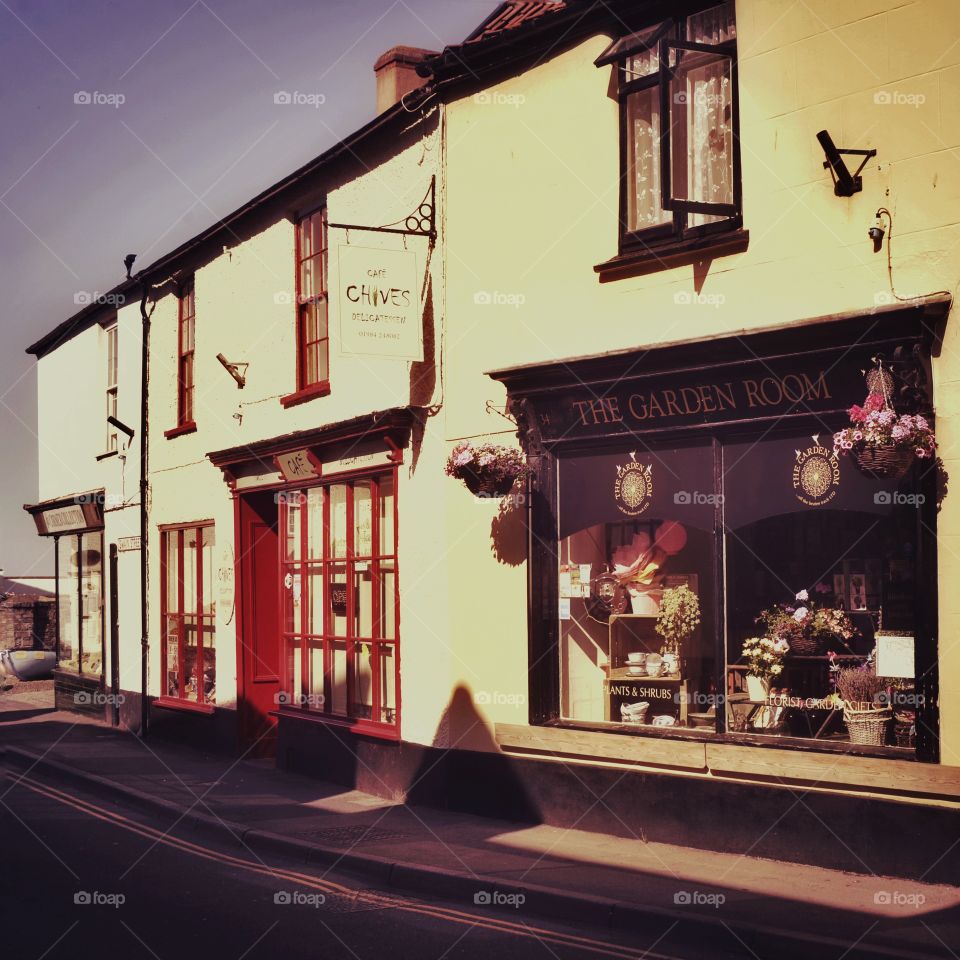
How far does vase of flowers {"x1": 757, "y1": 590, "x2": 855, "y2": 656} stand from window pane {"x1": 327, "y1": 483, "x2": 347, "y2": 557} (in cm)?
598

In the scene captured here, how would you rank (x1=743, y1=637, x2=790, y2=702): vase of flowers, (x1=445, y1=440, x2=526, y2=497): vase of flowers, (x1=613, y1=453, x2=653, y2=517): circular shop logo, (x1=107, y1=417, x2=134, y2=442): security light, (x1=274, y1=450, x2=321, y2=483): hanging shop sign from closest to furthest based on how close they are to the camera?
(x1=743, y1=637, x2=790, y2=702): vase of flowers → (x1=613, y1=453, x2=653, y2=517): circular shop logo → (x1=445, y1=440, x2=526, y2=497): vase of flowers → (x1=274, y1=450, x2=321, y2=483): hanging shop sign → (x1=107, y1=417, x2=134, y2=442): security light

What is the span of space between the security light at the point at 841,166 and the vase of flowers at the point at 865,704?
11.3 feet

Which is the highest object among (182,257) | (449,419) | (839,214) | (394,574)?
(182,257)

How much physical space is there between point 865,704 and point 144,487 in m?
13.5

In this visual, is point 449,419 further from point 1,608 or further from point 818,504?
point 1,608

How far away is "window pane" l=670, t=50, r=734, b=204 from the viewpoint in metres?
10.4

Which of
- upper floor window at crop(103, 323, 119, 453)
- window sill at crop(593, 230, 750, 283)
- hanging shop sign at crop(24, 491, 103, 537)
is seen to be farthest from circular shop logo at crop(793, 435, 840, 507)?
hanging shop sign at crop(24, 491, 103, 537)

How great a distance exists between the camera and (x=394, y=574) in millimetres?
13680

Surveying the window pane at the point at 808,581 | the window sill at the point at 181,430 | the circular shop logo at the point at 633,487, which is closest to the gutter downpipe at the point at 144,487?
the window sill at the point at 181,430

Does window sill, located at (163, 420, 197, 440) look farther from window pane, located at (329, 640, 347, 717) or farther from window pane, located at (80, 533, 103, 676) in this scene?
window pane, located at (329, 640, 347, 717)

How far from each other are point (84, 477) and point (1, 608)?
994 cm

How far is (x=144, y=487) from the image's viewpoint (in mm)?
20219

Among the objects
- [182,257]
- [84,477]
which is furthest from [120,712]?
[182,257]

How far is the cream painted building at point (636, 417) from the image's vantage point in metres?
9.22
